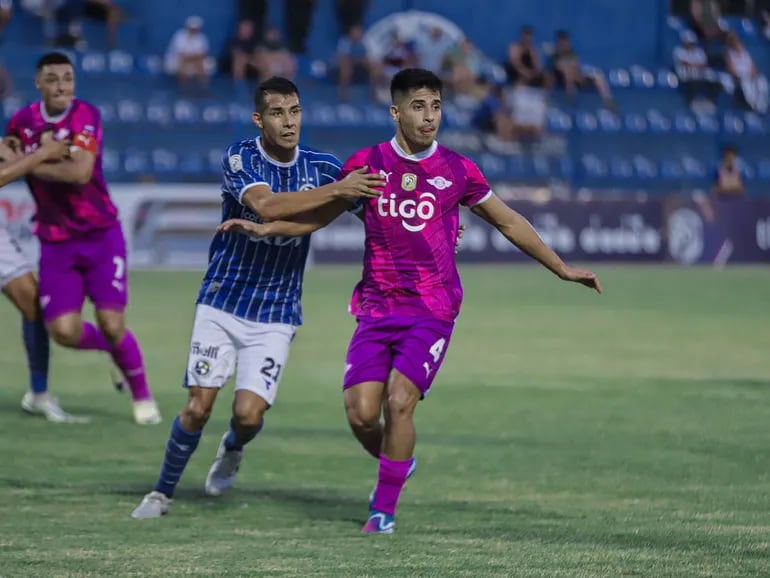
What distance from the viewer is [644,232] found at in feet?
85.8

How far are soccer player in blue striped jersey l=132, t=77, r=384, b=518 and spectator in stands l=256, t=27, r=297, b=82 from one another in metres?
19.0

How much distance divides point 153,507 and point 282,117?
1.87 meters

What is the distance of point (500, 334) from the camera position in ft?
51.4

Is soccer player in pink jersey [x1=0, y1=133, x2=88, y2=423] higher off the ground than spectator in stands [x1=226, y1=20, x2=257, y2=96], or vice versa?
spectator in stands [x1=226, y1=20, x2=257, y2=96]

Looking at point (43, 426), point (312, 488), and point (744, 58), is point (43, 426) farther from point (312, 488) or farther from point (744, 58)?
point (744, 58)

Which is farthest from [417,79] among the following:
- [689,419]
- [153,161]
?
[153,161]

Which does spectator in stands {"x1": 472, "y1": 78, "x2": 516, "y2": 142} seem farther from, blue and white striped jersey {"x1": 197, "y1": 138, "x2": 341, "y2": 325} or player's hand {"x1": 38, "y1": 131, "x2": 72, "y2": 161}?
blue and white striped jersey {"x1": 197, "y1": 138, "x2": 341, "y2": 325}

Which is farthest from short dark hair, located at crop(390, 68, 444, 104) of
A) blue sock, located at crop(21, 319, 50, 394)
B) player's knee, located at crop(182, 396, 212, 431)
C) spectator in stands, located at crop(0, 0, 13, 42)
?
spectator in stands, located at crop(0, 0, 13, 42)

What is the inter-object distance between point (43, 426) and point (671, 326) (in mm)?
8487

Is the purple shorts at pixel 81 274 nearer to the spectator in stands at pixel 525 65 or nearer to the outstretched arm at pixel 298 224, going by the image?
the outstretched arm at pixel 298 224

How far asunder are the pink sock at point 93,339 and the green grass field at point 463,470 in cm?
49

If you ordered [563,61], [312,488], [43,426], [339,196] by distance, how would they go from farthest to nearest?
1. [563,61]
2. [43,426]
3. [312,488]
4. [339,196]

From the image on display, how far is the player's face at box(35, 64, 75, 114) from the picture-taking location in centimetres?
955

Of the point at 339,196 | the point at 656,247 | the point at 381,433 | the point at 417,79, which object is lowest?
the point at 656,247
